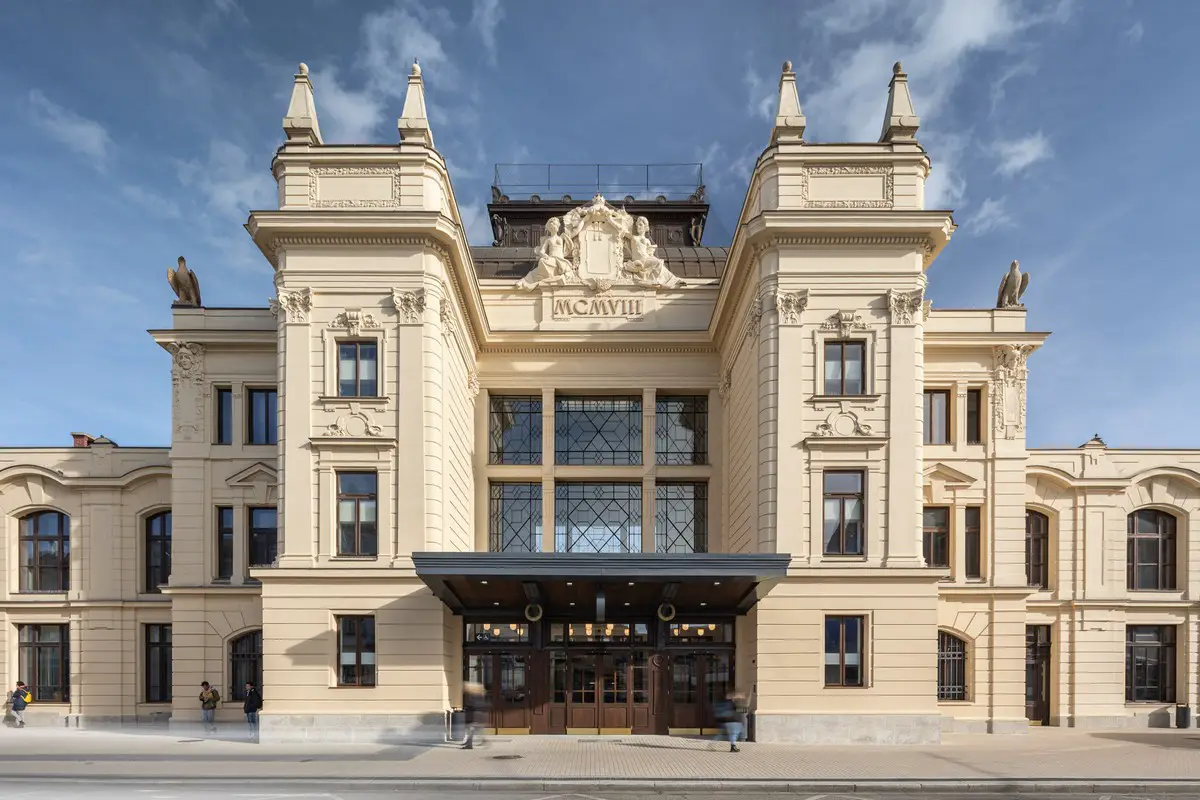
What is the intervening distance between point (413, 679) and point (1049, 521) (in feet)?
78.6

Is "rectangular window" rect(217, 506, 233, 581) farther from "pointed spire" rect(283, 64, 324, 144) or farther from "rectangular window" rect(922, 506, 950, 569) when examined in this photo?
"rectangular window" rect(922, 506, 950, 569)

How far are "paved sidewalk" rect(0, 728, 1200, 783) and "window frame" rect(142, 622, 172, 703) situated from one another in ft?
15.2

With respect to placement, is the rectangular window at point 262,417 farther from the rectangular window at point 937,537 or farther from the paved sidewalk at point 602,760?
the rectangular window at point 937,537

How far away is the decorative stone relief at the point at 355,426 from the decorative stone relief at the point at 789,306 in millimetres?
12507

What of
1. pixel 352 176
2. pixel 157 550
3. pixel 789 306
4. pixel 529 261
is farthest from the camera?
pixel 529 261

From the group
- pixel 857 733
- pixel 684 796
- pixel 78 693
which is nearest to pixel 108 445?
pixel 78 693

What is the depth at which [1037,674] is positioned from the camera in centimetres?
3109

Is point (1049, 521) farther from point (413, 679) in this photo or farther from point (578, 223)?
point (413, 679)

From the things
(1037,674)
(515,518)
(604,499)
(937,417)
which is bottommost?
Result: (1037,674)

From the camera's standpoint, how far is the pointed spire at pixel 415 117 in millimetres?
25812

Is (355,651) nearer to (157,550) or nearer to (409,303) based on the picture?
(409,303)

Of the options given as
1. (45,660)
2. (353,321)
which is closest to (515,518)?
(353,321)

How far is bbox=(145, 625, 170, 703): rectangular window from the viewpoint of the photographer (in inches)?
1210

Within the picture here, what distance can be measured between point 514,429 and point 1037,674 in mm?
21829
